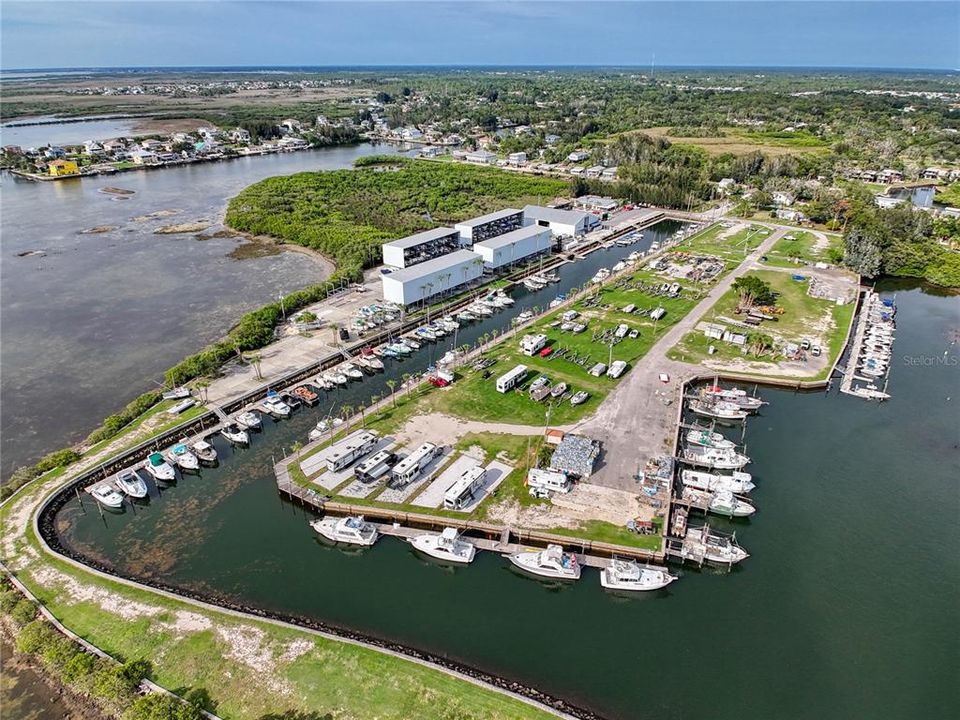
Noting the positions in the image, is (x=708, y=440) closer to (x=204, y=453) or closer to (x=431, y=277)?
(x=431, y=277)

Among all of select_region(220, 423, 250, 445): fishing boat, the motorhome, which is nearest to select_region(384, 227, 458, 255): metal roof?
select_region(220, 423, 250, 445): fishing boat

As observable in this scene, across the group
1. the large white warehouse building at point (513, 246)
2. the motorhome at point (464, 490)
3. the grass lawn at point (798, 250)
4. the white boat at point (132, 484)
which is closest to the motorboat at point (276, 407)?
the white boat at point (132, 484)

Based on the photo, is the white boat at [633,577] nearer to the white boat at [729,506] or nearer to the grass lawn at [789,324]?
the white boat at [729,506]

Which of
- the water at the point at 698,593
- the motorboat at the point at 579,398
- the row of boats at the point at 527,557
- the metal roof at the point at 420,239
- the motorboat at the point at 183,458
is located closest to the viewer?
the water at the point at 698,593

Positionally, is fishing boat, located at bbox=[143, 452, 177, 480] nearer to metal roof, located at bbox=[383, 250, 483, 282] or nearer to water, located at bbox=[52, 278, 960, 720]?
water, located at bbox=[52, 278, 960, 720]

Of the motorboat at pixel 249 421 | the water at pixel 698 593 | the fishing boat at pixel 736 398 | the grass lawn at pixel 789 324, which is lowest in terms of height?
the water at pixel 698 593

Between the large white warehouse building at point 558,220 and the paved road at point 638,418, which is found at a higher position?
the large white warehouse building at point 558,220

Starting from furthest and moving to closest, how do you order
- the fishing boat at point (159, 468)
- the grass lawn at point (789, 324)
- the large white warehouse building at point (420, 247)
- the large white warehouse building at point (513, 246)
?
the large white warehouse building at point (513, 246) → the large white warehouse building at point (420, 247) → the grass lawn at point (789, 324) → the fishing boat at point (159, 468)
